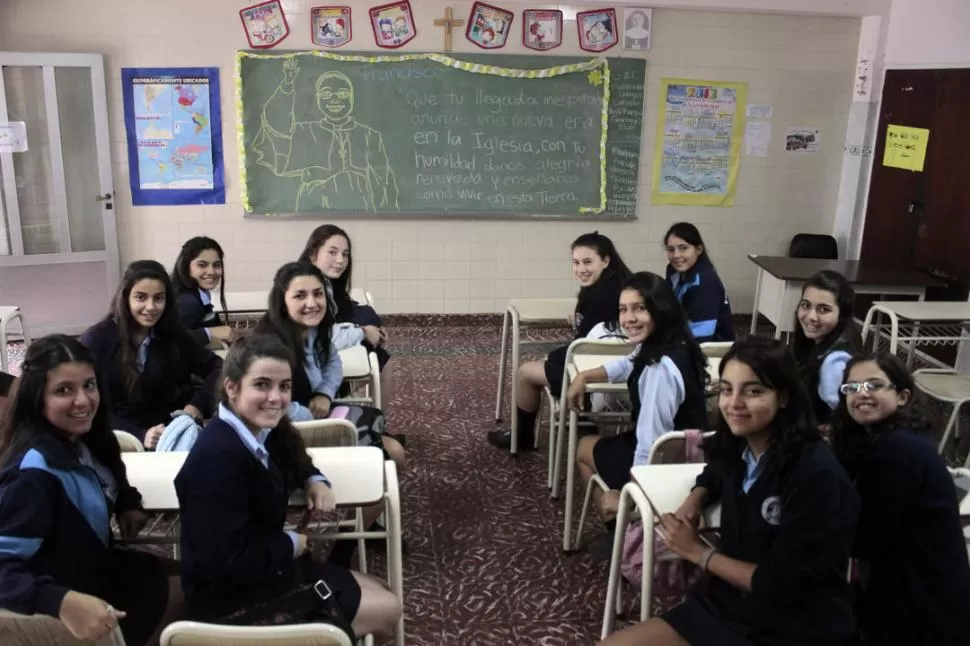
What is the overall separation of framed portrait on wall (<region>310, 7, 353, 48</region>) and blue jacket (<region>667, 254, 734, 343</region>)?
309cm

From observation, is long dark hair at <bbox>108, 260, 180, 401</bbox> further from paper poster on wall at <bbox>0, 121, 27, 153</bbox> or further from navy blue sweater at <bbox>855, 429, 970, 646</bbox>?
paper poster on wall at <bbox>0, 121, 27, 153</bbox>

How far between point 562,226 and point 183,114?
2792 millimetres

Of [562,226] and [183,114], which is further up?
[183,114]

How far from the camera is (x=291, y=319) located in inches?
117

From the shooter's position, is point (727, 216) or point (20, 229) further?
point (727, 216)

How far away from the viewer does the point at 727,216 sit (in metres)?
6.15

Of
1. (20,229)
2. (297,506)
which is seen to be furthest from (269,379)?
(20,229)

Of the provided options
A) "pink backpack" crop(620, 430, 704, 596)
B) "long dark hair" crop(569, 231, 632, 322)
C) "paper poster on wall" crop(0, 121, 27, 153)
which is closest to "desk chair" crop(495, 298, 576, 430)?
"long dark hair" crop(569, 231, 632, 322)

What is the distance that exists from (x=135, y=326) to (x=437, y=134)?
325 cm

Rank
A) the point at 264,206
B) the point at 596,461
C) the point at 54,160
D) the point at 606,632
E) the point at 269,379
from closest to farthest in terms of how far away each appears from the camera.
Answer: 1. the point at 269,379
2. the point at 606,632
3. the point at 596,461
4. the point at 54,160
5. the point at 264,206

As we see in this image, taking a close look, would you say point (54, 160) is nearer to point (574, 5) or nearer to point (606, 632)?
point (574, 5)

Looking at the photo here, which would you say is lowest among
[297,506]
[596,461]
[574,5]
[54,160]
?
[596,461]

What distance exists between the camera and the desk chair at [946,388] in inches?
144

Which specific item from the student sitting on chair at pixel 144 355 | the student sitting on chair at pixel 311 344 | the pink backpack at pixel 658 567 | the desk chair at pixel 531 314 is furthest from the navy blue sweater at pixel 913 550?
the desk chair at pixel 531 314
